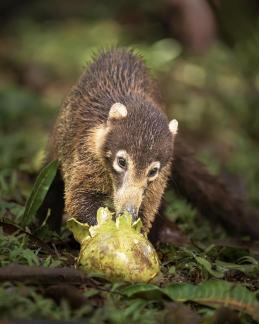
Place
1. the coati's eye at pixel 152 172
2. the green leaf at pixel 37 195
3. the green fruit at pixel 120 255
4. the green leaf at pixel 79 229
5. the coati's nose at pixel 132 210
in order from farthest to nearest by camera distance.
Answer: the green leaf at pixel 37 195
the coati's eye at pixel 152 172
the green leaf at pixel 79 229
the coati's nose at pixel 132 210
the green fruit at pixel 120 255

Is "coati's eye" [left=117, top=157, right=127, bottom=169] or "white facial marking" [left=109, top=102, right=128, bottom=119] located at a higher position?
"white facial marking" [left=109, top=102, right=128, bottom=119]

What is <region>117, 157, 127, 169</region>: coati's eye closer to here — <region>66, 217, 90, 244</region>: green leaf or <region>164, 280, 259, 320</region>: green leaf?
<region>66, 217, 90, 244</region>: green leaf

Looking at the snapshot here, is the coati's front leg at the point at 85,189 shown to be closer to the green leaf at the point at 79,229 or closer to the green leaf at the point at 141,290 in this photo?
the green leaf at the point at 79,229

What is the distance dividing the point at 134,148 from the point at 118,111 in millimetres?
436

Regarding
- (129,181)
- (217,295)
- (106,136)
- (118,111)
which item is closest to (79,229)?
(129,181)

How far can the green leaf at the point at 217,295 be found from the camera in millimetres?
4754

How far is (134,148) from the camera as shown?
5660mm

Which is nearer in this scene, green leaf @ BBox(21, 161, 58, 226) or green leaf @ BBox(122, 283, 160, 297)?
green leaf @ BBox(122, 283, 160, 297)

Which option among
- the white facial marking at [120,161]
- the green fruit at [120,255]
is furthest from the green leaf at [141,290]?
the white facial marking at [120,161]

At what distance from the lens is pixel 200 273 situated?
563 cm

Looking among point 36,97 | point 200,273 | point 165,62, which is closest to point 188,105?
point 165,62

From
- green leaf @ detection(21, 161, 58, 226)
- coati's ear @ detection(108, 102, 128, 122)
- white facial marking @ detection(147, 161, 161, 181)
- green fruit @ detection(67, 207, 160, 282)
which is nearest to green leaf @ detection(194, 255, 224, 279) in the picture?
green fruit @ detection(67, 207, 160, 282)

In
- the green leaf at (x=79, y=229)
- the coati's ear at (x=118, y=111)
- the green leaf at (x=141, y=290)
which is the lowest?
the green leaf at (x=141, y=290)

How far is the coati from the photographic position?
5.70 metres
